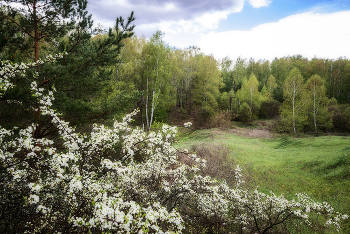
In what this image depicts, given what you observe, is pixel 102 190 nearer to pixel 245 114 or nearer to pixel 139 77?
pixel 139 77

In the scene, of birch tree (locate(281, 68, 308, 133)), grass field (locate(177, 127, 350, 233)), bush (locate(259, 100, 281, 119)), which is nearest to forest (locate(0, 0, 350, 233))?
grass field (locate(177, 127, 350, 233))

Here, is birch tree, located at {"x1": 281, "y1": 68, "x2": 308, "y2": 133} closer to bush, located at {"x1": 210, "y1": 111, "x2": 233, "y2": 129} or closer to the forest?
bush, located at {"x1": 210, "y1": 111, "x2": 233, "y2": 129}

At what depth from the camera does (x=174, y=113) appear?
34.2 meters

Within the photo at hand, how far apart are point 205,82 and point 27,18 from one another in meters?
25.0

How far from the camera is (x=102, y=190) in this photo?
3.10 meters

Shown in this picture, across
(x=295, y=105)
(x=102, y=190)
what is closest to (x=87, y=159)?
(x=102, y=190)

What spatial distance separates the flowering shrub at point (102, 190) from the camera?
2.88 meters

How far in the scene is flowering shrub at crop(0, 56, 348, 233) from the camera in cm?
288

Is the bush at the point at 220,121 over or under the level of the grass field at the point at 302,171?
over

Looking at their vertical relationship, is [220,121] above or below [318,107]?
below

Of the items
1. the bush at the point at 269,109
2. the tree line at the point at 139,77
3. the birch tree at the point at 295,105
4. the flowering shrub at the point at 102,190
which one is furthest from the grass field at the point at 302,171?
the bush at the point at 269,109

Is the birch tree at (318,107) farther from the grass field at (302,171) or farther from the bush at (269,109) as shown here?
the bush at (269,109)

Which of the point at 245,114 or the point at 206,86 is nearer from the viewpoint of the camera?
the point at 206,86


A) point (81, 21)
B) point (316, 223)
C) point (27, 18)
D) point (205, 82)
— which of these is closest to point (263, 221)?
point (316, 223)
